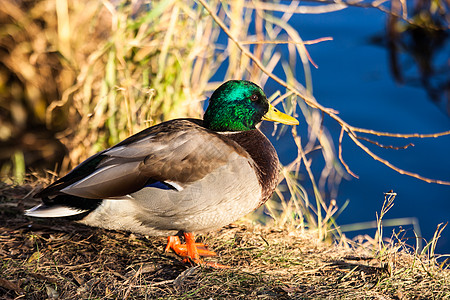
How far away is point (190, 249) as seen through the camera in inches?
124

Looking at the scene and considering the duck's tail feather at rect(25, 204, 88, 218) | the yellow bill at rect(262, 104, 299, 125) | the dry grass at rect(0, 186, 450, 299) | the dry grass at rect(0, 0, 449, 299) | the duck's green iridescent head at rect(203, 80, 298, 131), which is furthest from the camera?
the yellow bill at rect(262, 104, 299, 125)

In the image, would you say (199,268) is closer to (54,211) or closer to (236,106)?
(54,211)

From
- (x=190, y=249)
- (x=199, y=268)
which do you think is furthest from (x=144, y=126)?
(x=199, y=268)

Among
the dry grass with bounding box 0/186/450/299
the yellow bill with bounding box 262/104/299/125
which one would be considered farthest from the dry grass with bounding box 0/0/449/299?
the yellow bill with bounding box 262/104/299/125

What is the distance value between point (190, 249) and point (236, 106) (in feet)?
2.68

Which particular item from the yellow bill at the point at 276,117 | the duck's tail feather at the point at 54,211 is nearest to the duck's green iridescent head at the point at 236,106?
the yellow bill at the point at 276,117

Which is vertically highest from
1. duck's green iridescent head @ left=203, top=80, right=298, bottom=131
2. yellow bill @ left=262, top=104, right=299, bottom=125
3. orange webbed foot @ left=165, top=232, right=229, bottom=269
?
duck's green iridescent head @ left=203, top=80, right=298, bottom=131

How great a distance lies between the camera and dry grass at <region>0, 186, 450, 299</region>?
2719 mm

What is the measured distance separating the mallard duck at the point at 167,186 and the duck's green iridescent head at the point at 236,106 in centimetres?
13

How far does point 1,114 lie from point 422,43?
198 inches

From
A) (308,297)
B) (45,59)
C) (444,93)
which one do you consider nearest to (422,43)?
(444,93)

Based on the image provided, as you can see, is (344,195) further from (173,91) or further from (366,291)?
(366,291)

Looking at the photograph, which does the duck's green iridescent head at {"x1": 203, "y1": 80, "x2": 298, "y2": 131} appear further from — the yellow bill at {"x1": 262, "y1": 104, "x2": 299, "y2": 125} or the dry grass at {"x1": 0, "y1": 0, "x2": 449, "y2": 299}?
the dry grass at {"x1": 0, "y1": 0, "x2": 449, "y2": 299}

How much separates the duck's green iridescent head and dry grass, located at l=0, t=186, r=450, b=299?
2.23 ft
